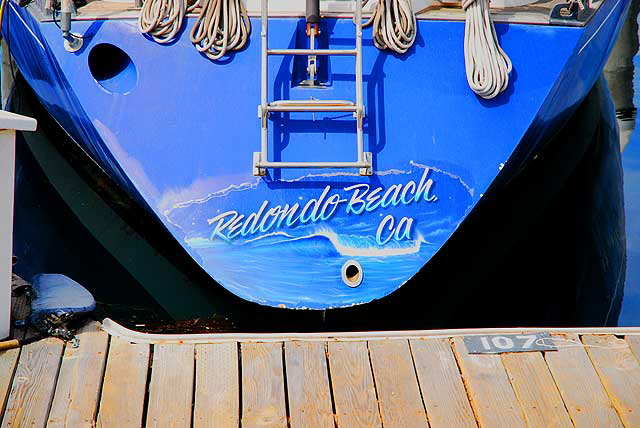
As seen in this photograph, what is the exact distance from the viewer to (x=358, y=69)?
4.36 metres

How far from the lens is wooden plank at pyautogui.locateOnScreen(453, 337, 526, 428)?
2959 mm

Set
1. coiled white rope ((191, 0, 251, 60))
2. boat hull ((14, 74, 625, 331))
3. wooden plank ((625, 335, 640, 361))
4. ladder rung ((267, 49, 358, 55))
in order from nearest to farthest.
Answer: wooden plank ((625, 335, 640, 361)), ladder rung ((267, 49, 358, 55)), coiled white rope ((191, 0, 251, 60)), boat hull ((14, 74, 625, 331))

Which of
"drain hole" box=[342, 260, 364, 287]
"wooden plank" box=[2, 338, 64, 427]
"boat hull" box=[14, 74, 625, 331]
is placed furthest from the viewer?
"boat hull" box=[14, 74, 625, 331]

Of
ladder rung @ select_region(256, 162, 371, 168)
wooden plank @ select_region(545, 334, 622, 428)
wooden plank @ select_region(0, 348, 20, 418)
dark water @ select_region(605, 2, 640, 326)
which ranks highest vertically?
ladder rung @ select_region(256, 162, 371, 168)

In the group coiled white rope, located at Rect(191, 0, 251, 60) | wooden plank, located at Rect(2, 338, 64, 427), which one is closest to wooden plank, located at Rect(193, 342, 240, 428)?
wooden plank, located at Rect(2, 338, 64, 427)

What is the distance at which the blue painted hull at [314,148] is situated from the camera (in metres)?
4.30

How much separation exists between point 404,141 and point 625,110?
12.9ft

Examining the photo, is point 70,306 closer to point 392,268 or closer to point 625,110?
point 392,268

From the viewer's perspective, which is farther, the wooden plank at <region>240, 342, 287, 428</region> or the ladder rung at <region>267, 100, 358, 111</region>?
the ladder rung at <region>267, 100, 358, 111</region>

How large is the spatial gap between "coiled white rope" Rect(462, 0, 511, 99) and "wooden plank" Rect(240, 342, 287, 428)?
188cm

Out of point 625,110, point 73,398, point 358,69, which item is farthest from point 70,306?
point 625,110

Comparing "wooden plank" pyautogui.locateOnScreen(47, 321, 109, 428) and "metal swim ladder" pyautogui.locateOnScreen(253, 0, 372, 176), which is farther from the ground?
"metal swim ladder" pyautogui.locateOnScreen(253, 0, 372, 176)

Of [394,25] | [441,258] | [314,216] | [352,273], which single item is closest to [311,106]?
[314,216]

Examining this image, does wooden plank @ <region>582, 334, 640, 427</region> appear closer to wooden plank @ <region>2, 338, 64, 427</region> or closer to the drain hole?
the drain hole
